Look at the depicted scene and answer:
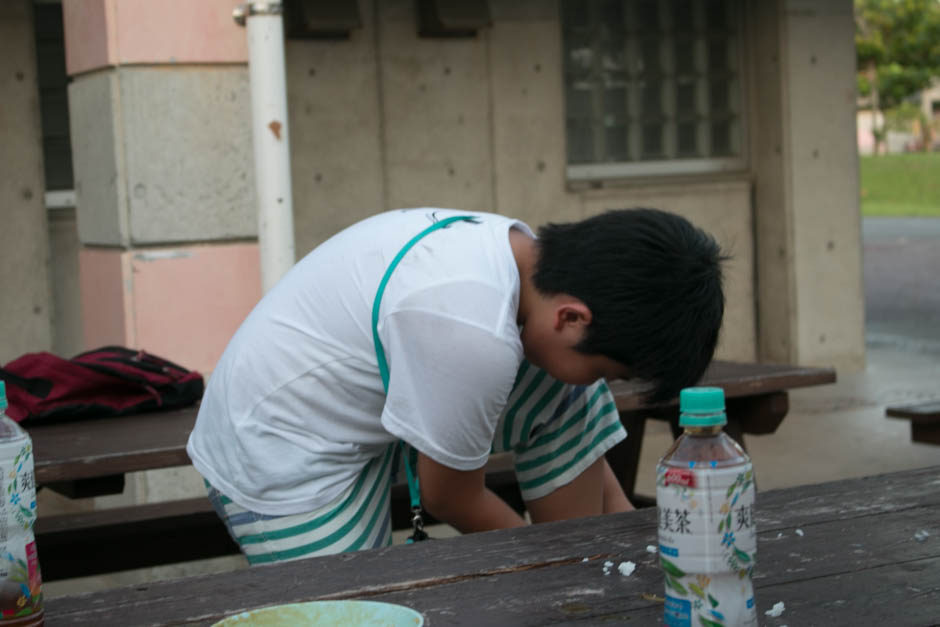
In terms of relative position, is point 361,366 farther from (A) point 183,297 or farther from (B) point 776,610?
(A) point 183,297

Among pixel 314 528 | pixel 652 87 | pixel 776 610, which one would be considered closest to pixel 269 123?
pixel 314 528

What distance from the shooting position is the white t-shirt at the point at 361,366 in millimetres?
1948

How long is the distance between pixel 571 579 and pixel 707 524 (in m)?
0.36

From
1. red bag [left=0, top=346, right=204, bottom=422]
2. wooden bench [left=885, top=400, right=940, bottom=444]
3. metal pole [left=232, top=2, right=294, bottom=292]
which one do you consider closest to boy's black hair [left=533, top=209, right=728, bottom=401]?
red bag [left=0, top=346, right=204, bottom=422]

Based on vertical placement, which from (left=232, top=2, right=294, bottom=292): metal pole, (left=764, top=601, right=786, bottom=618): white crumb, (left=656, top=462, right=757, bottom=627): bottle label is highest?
(left=232, top=2, right=294, bottom=292): metal pole

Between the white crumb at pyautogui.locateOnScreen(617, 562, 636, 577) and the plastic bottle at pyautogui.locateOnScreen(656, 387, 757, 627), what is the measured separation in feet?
0.92

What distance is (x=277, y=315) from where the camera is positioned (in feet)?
7.29

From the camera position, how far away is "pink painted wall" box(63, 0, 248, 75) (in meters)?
4.67

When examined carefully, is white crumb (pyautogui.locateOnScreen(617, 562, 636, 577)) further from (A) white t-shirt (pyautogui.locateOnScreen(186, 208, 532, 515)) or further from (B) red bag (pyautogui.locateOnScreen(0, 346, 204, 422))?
(B) red bag (pyautogui.locateOnScreen(0, 346, 204, 422))

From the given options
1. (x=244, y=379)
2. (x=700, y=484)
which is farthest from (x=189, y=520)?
(x=700, y=484)

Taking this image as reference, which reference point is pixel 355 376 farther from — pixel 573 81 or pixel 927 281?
pixel 927 281

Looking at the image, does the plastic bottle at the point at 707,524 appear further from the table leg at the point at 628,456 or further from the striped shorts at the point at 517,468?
the table leg at the point at 628,456

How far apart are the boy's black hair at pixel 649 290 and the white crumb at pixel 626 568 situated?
12.6 inches

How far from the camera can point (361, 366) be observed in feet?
7.02
